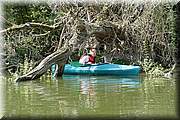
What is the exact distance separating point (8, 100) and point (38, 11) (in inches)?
227

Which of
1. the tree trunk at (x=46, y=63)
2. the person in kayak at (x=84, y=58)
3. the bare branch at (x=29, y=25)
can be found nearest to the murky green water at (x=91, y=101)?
the tree trunk at (x=46, y=63)

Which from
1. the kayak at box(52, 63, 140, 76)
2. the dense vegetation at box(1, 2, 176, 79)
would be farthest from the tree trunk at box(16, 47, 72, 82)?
the kayak at box(52, 63, 140, 76)

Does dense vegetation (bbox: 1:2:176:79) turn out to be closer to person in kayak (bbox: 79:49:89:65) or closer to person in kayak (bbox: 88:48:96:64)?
person in kayak (bbox: 88:48:96:64)

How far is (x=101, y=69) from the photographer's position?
10.6 metres

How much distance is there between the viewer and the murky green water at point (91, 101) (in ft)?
16.9

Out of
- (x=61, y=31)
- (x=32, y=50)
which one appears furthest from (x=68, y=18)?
(x=32, y=50)

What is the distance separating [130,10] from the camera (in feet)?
31.6

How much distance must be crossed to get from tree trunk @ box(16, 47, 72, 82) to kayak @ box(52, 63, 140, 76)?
→ 829mm

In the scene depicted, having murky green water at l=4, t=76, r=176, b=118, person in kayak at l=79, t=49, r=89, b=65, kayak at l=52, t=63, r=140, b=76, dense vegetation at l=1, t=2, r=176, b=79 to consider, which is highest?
dense vegetation at l=1, t=2, r=176, b=79

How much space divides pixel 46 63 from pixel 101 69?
5.39ft

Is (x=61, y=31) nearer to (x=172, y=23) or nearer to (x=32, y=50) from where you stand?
(x=32, y=50)

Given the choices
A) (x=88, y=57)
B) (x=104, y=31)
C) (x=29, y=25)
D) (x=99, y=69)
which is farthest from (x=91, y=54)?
(x=29, y=25)

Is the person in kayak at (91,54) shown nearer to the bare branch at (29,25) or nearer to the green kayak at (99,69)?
the green kayak at (99,69)

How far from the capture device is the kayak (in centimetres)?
1037
